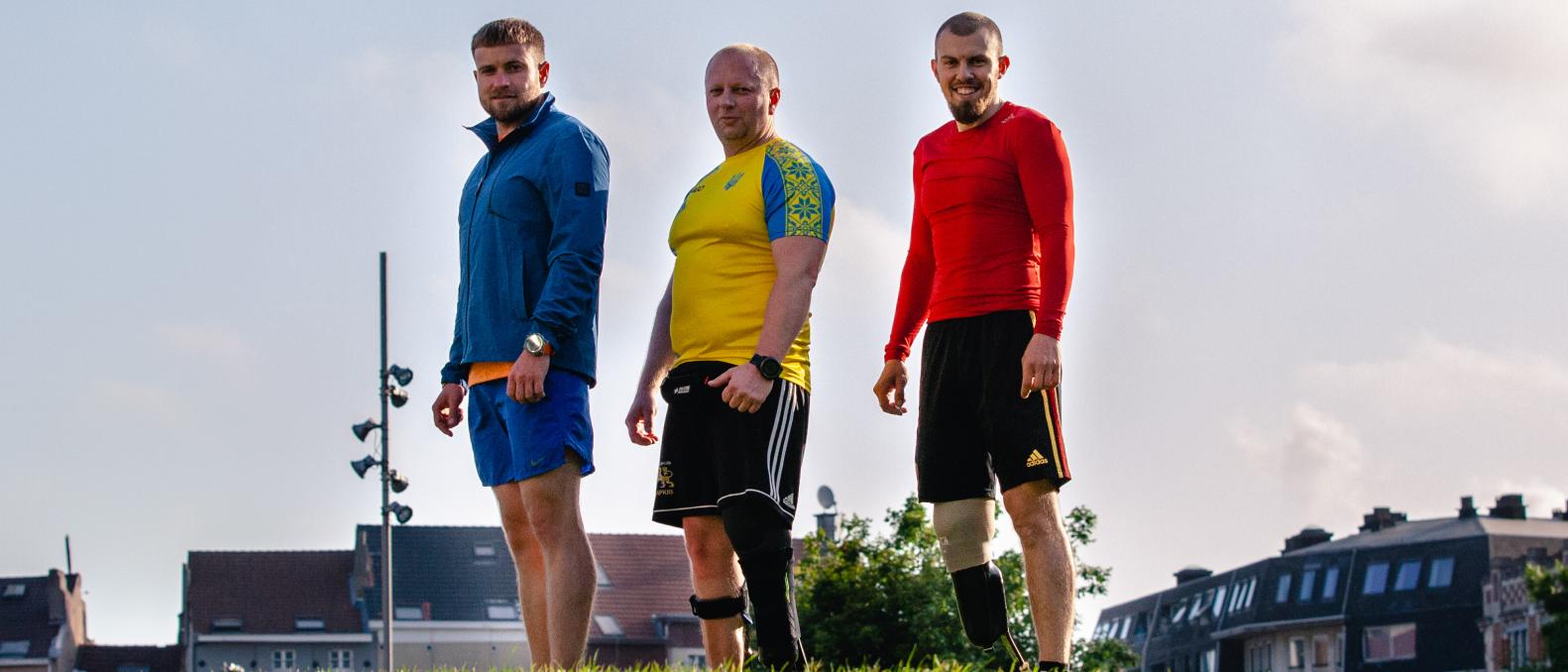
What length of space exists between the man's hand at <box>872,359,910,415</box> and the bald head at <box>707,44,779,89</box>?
1275 mm

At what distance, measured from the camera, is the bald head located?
8039 millimetres

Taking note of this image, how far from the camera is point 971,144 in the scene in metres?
8.21

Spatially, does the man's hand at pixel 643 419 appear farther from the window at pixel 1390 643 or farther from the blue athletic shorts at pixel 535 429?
the window at pixel 1390 643

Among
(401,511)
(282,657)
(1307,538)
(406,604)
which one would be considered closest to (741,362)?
→ (401,511)

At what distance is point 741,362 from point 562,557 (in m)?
0.98

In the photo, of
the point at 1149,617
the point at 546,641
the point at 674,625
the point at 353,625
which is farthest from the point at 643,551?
the point at 546,641

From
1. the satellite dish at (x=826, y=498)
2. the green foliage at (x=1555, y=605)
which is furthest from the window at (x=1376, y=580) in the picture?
the satellite dish at (x=826, y=498)

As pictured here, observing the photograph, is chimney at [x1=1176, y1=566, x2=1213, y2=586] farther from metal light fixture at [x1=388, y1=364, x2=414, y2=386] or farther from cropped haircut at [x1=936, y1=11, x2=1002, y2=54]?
cropped haircut at [x1=936, y1=11, x2=1002, y2=54]

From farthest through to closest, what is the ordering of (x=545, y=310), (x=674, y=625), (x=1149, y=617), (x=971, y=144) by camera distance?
(x=1149, y=617) → (x=674, y=625) → (x=971, y=144) → (x=545, y=310)

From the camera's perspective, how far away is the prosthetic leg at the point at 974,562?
8.05 metres

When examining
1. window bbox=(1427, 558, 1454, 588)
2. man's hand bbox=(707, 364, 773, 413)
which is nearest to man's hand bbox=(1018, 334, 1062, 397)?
man's hand bbox=(707, 364, 773, 413)

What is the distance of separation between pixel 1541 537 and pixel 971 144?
97.4 metres

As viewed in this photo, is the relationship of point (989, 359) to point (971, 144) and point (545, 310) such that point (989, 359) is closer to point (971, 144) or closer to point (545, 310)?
point (971, 144)

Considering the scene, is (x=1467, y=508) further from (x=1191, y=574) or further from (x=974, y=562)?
(x=974, y=562)
